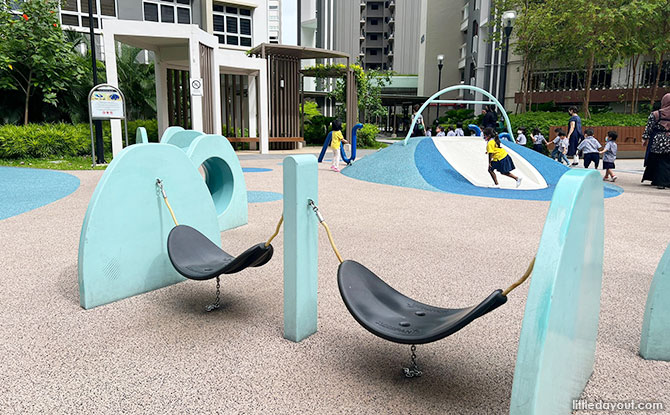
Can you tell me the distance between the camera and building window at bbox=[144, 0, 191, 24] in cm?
2444

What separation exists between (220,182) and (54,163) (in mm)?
10247

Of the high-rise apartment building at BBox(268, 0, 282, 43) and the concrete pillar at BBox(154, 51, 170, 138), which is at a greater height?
the high-rise apartment building at BBox(268, 0, 282, 43)

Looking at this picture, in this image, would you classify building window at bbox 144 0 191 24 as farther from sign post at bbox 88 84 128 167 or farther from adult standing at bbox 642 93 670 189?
adult standing at bbox 642 93 670 189

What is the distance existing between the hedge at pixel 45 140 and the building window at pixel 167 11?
33.6 ft

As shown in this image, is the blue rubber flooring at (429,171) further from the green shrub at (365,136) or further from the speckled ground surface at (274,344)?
the green shrub at (365,136)

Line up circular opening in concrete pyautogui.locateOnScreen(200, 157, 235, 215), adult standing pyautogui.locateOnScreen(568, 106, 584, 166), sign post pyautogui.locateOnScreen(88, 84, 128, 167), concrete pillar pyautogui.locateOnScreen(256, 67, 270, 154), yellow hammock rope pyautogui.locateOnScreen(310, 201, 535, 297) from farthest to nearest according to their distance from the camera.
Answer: concrete pillar pyautogui.locateOnScreen(256, 67, 270, 154)
sign post pyautogui.locateOnScreen(88, 84, 128, 167)
adult standing pyautogui.locateOnScreen(568, 106, 584, 166)
circular opening in concrete pyautogui.locateOnScreen(200, 157, 235, 215)
yellow hammock rope pyautogui.locateOnScreen(310, 201, 535, 297)

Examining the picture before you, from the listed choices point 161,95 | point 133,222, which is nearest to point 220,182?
point 133,222

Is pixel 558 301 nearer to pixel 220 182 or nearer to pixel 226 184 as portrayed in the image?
pixel 226 184

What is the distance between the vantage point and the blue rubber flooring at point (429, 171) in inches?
404

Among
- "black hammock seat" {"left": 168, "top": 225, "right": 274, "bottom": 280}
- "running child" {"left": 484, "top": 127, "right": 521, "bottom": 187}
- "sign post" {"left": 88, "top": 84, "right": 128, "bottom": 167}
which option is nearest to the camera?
"black hammock seat" {"left": 168, "top": 225, "right": 274, "bottom": 280}

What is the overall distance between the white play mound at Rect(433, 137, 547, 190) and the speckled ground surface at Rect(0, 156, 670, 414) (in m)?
5.34

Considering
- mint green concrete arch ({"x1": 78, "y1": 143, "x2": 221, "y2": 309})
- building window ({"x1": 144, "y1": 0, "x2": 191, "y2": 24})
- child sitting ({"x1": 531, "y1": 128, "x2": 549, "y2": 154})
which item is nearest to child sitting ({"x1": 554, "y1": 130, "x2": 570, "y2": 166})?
child sitting ({"x1": 531, "y1": 128, "x2": 549, "y2": 154})

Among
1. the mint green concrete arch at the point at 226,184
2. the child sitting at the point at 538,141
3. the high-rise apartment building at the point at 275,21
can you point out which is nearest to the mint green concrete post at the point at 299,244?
the mint green concrete arch at the point at 226,184

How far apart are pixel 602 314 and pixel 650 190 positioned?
8.78 meters
